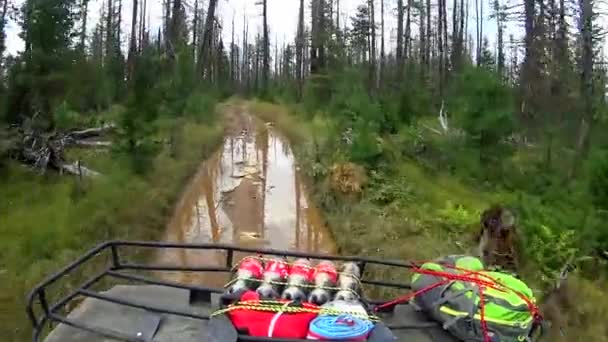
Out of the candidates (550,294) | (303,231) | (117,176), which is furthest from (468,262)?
(117,176)

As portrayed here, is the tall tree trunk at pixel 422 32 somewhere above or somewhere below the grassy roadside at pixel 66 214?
above

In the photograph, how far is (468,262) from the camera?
3.46 meters

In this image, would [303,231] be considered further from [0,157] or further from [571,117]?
[571,117]

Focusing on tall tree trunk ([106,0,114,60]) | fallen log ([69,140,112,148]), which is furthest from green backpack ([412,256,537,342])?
tall tree trunk ([106,0,114,60])

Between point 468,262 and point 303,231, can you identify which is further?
point 303,231

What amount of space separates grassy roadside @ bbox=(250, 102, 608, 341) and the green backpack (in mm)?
3544

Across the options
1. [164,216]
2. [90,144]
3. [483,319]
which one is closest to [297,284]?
[483,319]

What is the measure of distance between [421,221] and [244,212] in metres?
3.28

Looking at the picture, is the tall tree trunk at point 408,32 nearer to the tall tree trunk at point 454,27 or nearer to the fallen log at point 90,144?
the tall tree trunk at point 454,27

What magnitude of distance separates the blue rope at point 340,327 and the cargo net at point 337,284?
0.03 meters

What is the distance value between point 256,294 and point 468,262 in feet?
4.15

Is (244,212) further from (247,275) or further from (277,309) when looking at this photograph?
(277,309)

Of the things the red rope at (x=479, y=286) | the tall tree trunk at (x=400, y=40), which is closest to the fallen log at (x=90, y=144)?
the red rope at (x=479, y=286)

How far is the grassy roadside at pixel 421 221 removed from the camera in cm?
671
